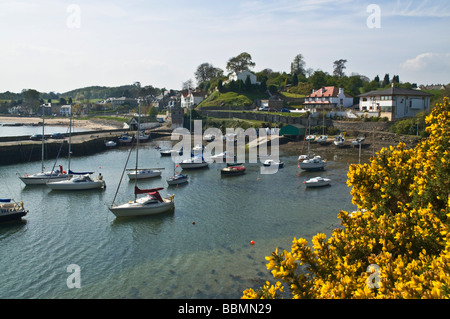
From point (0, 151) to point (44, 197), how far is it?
2544 cm

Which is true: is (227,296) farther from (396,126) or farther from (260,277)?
(396,126)

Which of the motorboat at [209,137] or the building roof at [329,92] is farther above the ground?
the building roof at [329,92]

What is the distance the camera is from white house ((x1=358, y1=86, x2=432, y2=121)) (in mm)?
71750

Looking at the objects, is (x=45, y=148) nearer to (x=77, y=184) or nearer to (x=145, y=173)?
(x=145, y=173)

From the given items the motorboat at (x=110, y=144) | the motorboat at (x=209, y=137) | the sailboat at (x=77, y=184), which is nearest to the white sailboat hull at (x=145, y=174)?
the sailboat at (x=77, y=184)

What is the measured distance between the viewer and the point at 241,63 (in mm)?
121875

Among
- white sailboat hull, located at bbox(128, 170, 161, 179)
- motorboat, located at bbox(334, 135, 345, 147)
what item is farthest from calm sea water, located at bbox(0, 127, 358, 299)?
motorboat, located at bbox(334, 135, 345, 147)

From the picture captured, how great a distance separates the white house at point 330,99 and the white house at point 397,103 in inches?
428

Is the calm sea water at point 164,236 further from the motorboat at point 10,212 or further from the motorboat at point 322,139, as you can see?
the motorboat at point 322,139

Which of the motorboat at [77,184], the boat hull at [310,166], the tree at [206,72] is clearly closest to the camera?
the motorboat at [77,184]

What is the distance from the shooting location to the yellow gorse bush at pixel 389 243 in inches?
300

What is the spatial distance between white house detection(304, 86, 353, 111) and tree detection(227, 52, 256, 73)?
3673cm

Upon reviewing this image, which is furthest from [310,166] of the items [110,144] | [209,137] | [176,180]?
[110,144]
